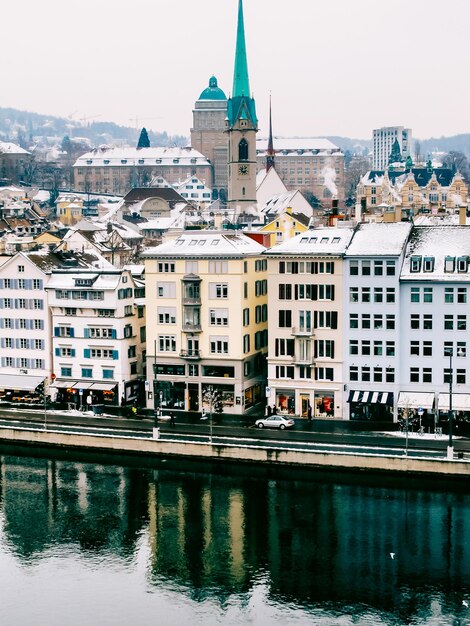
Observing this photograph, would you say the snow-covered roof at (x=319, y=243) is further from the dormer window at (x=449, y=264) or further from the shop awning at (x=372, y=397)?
the shop awning at (x=372, y=397)

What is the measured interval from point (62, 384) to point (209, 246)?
50.6 feet

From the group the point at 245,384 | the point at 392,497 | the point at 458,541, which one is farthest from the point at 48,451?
the point at 458,541

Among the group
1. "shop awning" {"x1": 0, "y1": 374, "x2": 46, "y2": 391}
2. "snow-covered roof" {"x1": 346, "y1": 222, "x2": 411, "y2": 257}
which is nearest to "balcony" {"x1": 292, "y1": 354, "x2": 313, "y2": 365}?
"snow-covered roof" {"x1": 346, "y1": 222, "x2": 411, "y2": 257}

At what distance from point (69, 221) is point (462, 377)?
136 metres

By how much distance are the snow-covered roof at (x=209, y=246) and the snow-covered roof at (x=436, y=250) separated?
1164cm

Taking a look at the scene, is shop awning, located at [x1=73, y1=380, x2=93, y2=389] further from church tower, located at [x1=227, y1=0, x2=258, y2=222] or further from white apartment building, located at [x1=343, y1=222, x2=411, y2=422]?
church tower, located at [x1=227, y1=0, x2=258, y2=222]

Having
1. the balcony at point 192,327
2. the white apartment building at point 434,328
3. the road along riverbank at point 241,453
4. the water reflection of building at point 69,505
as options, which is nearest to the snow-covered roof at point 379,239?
the white apartment building at point 434,328

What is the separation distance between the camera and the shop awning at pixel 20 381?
80.9 m

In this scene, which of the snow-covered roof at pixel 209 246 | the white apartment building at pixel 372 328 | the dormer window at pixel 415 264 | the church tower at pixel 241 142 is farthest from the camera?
the church tower at pixel 241 142

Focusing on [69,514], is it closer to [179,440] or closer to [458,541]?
[179,440]

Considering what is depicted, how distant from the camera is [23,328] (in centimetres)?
8262

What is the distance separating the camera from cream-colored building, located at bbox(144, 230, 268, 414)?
75.3 m

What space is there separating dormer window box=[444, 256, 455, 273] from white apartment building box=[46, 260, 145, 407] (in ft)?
78.3

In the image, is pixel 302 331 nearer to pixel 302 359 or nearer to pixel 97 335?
pixel 302 359
